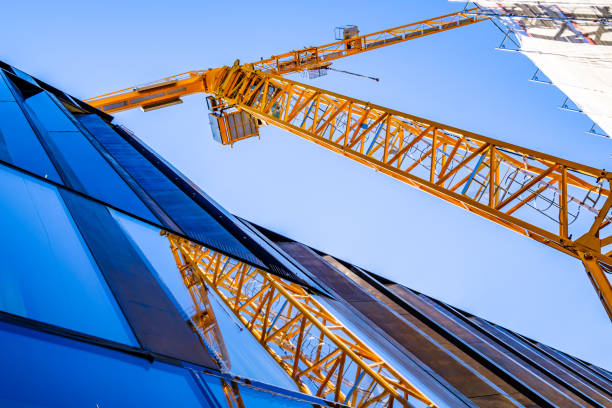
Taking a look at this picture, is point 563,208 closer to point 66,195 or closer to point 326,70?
point 66,195

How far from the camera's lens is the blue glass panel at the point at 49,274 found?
2924 mm

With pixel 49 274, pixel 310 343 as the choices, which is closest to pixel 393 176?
pixel 310 343

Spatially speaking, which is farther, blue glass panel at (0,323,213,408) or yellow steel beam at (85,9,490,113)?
yellow steel beam at (85,9,490,113)

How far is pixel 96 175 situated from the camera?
295 inches

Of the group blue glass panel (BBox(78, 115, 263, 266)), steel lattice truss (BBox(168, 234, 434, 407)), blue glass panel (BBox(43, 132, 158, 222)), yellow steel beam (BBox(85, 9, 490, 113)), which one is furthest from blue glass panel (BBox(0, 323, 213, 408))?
yellow steel beam (BBox(85, 9, 490, 113))

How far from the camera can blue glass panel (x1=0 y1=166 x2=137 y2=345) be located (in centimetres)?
292

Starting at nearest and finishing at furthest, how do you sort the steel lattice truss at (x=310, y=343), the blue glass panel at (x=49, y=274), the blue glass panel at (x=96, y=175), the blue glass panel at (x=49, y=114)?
the blue glass panel at (x=49, y=274)
the blue glass panel at (x=96, y=175)
the blue glass panel at (x=49, y=114)
the steel lattice truss at (x=310, y=343)

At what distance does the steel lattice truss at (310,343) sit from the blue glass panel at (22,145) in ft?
9.50

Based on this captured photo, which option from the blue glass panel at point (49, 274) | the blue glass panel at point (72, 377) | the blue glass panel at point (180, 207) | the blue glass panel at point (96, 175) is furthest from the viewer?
the blue glass panel at point (180, 207)

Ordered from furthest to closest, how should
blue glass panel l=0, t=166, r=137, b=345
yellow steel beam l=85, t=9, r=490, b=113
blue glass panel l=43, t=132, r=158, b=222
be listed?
yellow steel beam l=85, t=9, r=490, b=113, blue glass panel l=43, t=132, r=158, b=222, blue glass panel l=0, t=166, r=137, b=345

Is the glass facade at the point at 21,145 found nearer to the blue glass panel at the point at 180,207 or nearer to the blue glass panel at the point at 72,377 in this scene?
the blue glass panel at the point at 180,207

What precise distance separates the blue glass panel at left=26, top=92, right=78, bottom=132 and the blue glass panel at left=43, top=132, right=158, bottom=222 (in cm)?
37

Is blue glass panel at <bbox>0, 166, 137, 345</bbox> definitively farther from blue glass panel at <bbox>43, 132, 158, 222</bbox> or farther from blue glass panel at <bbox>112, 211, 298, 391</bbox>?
blue glass panel at <bbox>43, 132, 158, 222</bbox>

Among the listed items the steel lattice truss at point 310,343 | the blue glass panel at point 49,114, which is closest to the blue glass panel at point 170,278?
the steel lattice truss at point 310,343
